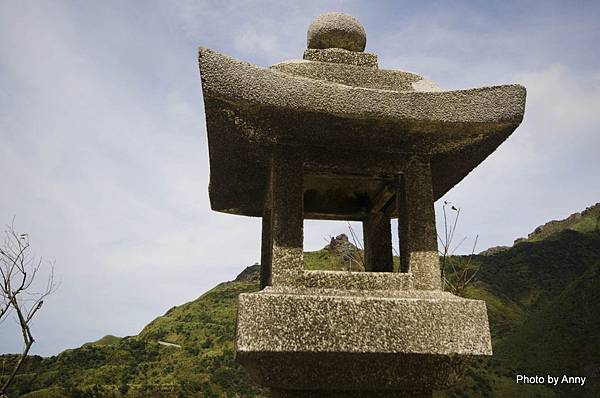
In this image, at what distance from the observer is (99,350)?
3625cm

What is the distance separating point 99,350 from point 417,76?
39043mm

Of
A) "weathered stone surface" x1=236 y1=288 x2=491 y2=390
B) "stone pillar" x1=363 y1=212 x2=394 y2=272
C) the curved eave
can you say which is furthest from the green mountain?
"weathered stone surface" x1=236 y1=288 x2=491 y2=390

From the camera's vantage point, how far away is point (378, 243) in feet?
15.2

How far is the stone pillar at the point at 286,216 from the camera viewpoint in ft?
10.4

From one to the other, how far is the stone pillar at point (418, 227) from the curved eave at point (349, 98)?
550 millimetres

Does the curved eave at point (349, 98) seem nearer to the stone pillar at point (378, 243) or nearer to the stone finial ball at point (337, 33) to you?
the stone finial ball at point (337, 33)

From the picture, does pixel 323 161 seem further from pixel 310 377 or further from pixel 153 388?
pixel 153 388

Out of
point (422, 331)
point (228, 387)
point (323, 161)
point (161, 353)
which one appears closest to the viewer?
point (422, 331)

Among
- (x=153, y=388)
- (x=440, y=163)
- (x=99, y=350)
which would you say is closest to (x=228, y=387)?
(x=153, y=388)

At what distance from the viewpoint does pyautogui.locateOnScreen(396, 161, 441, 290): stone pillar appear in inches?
131

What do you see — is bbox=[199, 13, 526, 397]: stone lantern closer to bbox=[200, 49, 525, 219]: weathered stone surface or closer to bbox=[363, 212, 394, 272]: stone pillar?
bbox=[200, 49, 525, 219]: weathered stone surface

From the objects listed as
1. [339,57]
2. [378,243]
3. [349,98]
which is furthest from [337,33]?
[378,243]

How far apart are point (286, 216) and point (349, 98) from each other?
953 mm

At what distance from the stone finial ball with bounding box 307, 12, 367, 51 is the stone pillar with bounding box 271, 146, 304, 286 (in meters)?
1.20
